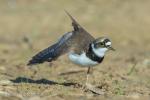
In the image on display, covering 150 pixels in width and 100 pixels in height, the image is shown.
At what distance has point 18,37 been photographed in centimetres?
1812

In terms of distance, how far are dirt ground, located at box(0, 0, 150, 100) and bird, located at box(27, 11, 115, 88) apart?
17.1 inches

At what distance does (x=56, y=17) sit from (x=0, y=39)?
2.72 m

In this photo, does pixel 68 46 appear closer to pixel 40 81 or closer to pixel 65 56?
pixel 40 81

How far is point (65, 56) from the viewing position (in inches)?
578

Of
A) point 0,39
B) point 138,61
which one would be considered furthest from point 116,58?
point 0,39

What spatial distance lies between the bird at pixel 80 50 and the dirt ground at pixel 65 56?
1.42 ft

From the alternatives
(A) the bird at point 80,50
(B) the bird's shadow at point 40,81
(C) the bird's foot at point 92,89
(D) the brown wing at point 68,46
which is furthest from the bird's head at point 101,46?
(B) the bird's shadow at point 40,81

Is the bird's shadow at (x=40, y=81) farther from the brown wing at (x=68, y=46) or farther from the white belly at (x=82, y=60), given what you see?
the white belly at (x=82, y=60)

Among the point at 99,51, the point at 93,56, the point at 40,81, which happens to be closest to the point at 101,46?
the point at 99,51

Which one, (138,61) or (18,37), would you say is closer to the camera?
(138,61)

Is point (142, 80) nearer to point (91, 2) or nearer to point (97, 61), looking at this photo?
point (97, 61)

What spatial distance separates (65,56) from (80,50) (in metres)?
4.45

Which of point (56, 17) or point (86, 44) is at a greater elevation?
point (56, 17)

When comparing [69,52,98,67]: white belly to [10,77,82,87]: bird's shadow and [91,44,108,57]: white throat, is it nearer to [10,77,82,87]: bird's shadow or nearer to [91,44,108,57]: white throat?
[91,44,108,57]: white throat
